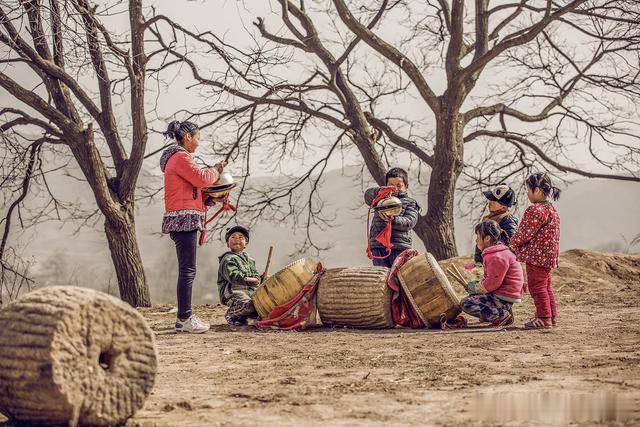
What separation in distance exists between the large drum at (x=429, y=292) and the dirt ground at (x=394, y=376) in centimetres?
29

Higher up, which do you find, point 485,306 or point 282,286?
point 282,286

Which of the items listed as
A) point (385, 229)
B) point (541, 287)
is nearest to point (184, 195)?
point (385, 229)

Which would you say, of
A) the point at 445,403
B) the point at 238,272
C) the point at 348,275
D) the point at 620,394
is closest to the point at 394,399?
the point at 445,403

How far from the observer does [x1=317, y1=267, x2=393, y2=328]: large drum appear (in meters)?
8.10

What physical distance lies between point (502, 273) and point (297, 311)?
2.15 meters

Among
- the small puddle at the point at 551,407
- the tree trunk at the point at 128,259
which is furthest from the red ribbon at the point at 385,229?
the tree trunk at the point at 128,259

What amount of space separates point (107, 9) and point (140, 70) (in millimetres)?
3692

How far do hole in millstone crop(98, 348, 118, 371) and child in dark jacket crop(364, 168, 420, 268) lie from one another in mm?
5365

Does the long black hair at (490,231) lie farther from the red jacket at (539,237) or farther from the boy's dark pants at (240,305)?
the boy's dark pants at (240,305)

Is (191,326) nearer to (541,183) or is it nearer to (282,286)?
(282,286)

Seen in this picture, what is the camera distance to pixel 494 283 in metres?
7.82

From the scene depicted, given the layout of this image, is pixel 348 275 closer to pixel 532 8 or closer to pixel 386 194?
pixel 386 194

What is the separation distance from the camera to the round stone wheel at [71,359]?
11.8 feet

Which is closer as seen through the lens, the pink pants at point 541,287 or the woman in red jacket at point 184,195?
the woman in red jacket at point 184,195
